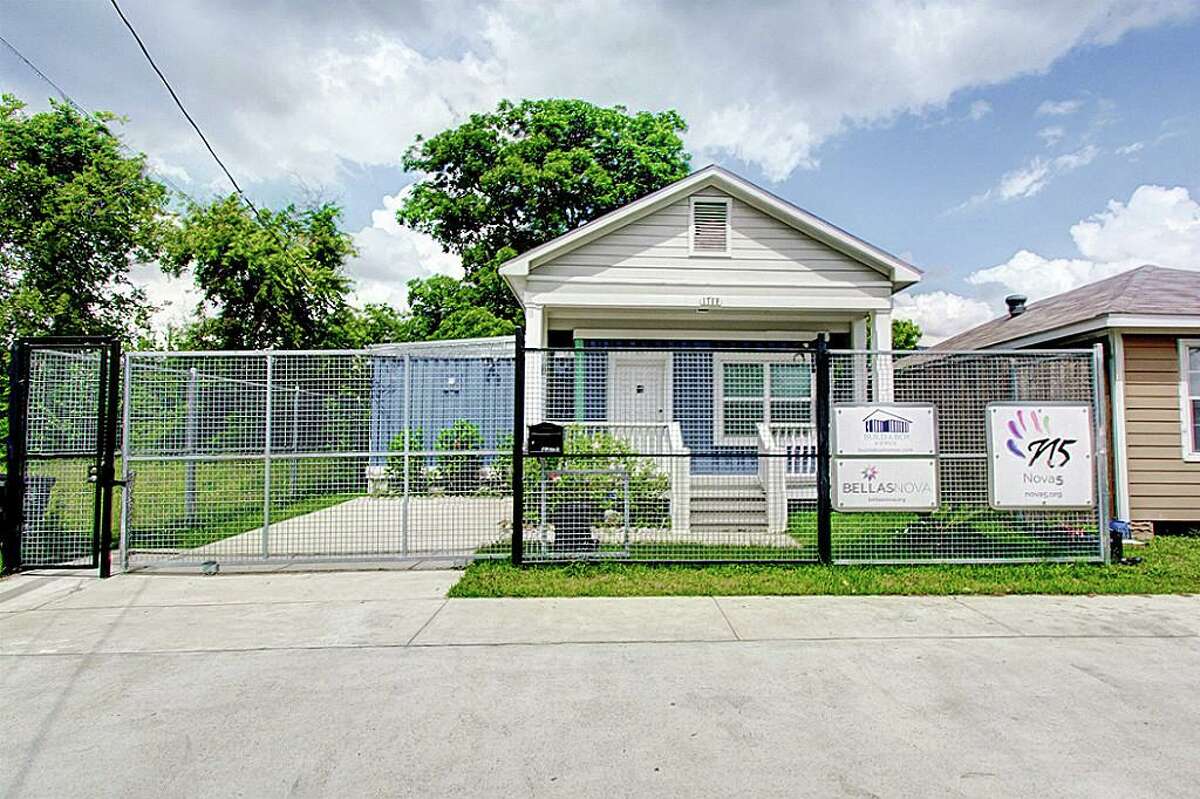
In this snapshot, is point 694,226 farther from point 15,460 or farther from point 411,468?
point 15,460

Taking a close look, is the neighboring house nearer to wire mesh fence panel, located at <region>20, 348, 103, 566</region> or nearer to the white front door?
the white front door

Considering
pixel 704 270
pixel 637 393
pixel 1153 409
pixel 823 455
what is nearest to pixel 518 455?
pixel 637 393

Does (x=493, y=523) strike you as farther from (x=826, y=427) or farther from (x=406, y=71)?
(x=406, y=71)

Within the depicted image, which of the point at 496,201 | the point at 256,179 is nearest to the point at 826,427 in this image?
the point at 256,179

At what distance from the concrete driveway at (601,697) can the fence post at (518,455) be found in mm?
1029

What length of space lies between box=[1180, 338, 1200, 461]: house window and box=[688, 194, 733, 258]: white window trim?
609 centimetres

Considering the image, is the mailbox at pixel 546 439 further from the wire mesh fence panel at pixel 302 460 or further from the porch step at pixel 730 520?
the porch step at pixel 730 520

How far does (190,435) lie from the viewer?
23.8ft

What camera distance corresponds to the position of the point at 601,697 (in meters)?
3.82

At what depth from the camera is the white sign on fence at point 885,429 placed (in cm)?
677

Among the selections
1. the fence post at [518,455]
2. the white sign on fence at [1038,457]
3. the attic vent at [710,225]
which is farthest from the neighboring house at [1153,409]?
the fence post at [518,455]

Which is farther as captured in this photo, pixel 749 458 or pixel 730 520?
pixel 730 520

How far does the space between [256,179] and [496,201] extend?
44.6 ft

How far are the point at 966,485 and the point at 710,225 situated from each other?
19.1 feet
